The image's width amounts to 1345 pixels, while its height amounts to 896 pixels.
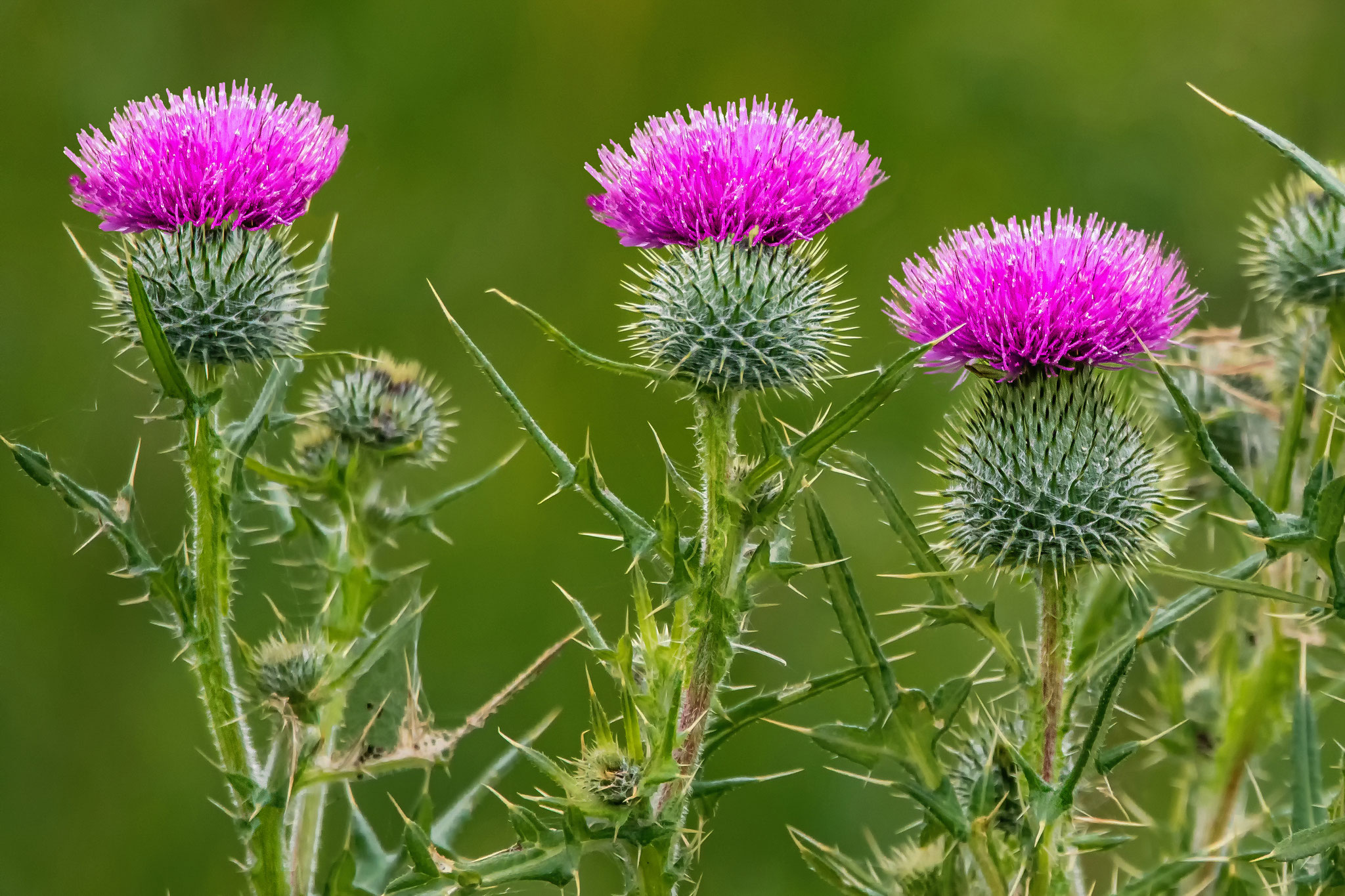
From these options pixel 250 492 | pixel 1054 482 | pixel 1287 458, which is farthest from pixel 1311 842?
pixel 250 492

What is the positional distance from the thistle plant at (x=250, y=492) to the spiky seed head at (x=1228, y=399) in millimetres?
1802

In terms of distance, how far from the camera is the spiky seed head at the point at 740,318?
7.61ft

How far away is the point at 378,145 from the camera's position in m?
5.21

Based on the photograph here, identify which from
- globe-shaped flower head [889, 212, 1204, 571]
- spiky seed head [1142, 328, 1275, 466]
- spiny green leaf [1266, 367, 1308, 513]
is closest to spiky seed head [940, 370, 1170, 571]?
globe-shaped flower head [889, 212, 1204, 571]

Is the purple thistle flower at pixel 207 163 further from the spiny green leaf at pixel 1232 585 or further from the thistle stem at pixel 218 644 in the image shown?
the spiny green leaf at pixel 1232 585

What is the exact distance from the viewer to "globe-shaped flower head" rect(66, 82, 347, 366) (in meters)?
2.39

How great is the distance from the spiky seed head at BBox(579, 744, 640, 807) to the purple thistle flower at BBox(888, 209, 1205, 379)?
2.95ft

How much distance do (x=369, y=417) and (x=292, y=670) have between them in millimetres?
896

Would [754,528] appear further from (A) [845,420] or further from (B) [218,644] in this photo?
(B) [218,644]

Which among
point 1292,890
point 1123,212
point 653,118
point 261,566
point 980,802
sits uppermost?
point 1123,212

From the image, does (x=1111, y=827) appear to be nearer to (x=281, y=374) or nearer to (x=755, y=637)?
(x=755, y=637)

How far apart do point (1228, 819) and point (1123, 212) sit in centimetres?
333

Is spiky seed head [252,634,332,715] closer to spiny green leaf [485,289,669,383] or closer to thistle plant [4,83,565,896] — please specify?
thistle plant [4,83,565,896]

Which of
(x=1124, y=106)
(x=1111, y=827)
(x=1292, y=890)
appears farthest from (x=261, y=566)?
(x=1124, y=106)
